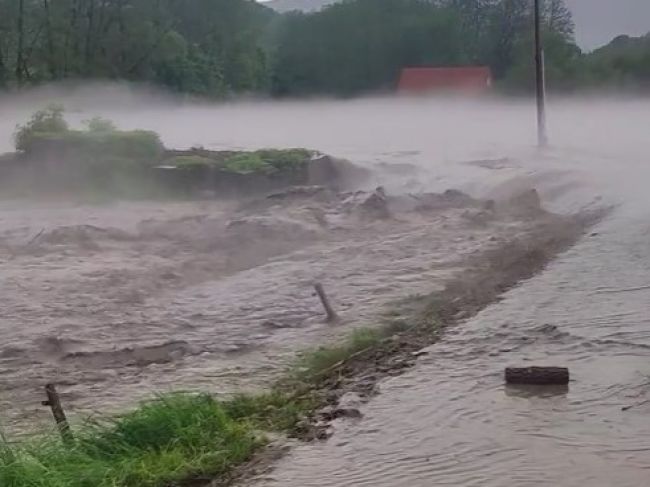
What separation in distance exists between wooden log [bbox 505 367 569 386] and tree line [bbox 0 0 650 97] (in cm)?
4040

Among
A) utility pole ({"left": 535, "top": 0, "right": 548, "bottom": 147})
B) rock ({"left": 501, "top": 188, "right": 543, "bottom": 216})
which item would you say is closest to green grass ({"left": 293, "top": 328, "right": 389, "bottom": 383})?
rock ({"left": 501, "top": 188, "right": 543, "bottom": 216})

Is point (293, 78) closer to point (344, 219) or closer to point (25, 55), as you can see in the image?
point (25, 55)

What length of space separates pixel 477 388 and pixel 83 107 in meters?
42.9

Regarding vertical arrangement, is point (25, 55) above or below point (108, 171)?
above

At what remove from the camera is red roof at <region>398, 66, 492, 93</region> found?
5066 centimetres

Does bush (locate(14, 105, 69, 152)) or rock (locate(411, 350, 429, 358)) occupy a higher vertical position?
bush (locate(14, 105, 69, 152))

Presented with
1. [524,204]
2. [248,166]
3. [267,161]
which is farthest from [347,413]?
[267,161]

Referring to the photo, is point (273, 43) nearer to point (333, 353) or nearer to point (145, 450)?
point (333, 353)

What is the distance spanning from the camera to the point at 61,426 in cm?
848

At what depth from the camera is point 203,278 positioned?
15.9 m

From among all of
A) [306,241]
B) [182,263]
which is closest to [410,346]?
[182,263]

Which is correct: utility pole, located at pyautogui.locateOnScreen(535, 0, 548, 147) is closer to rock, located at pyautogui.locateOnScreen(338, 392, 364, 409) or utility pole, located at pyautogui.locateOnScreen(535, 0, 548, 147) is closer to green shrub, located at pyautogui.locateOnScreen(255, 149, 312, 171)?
green shrub, located at pyautogui.locateOnScreen(255, 149, 312, 171)

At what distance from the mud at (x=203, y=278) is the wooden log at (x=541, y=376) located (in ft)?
7.84

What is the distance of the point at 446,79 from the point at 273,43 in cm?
1524
